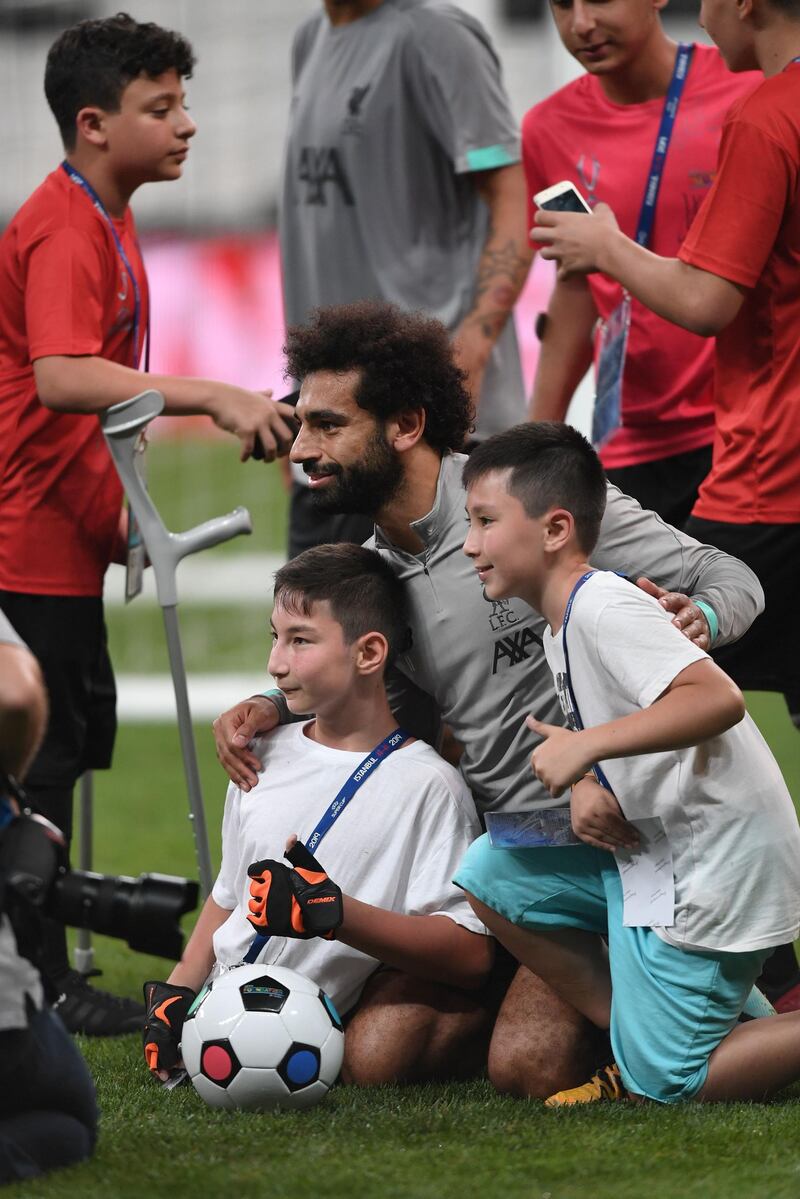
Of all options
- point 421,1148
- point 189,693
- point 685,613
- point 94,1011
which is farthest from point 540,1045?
point 189,693

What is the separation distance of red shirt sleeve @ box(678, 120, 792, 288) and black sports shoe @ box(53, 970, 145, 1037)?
196cm

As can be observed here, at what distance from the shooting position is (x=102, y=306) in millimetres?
3715

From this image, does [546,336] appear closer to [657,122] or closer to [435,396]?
[657,122]

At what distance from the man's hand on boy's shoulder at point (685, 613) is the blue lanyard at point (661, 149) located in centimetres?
122

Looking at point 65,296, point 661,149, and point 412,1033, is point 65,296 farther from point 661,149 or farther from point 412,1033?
point 412,1033

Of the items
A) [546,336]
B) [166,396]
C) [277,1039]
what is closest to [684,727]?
[277,1039]

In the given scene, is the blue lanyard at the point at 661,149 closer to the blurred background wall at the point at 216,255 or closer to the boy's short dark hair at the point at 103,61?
the boy's short dark hair at the point at 103,61

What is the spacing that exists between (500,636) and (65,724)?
1.09 metres

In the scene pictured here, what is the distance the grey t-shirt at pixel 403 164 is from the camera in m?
4.24

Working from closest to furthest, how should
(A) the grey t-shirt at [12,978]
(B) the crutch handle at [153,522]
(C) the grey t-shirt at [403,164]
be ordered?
(A) the grey t-shirt at [12,978] → (B) the crutch handle at [153,522] → (C) the grey t-shirt at [403,164]

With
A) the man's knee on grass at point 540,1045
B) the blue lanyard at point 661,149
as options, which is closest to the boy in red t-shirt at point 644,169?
the blue lanyard at point 661,149

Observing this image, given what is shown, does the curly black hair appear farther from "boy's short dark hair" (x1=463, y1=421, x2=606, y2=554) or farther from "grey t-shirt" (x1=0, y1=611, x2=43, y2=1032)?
"grey t-shirt" (x1=0, y1=611, x2=43, y2=1032)

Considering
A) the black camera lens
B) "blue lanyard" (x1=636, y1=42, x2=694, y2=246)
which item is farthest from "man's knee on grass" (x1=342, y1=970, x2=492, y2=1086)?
"blue lanyard" (x1=636, y1=42, x2=694, y2=246)

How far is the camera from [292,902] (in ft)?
9.25
